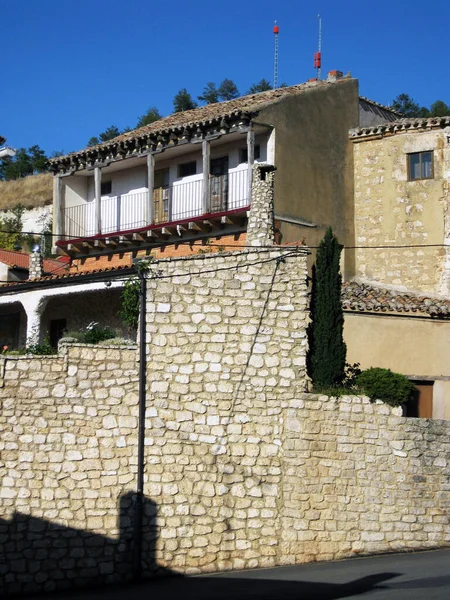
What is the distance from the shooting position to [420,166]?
1134 inches

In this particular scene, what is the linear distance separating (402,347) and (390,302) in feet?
4.42

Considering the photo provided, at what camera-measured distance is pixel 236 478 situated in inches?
711

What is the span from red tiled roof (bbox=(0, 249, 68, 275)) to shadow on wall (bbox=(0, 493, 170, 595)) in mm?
12610

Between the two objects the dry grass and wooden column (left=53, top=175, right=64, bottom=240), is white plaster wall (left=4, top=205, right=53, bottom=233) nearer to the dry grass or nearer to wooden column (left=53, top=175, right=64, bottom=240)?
the dry grass

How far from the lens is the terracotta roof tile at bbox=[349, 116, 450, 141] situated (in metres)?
28.4

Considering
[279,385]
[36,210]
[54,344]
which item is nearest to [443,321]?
[279,385]

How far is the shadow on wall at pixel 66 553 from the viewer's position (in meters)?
16.3

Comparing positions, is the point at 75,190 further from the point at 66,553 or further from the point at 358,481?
the point at 66,553

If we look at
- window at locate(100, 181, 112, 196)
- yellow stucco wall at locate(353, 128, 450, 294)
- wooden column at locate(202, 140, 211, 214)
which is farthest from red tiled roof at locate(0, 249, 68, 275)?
yellow stucco wall at locate(353, 128, 450, 294)

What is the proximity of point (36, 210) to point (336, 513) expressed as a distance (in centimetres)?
4449

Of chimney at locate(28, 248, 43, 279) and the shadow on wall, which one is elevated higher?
chimney at locate(28, 248, 43, 279)

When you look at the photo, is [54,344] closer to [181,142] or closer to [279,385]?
[181,142]

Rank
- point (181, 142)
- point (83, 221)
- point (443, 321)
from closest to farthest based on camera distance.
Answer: point (443, 321) → point (181, 142) → point (83, 221)

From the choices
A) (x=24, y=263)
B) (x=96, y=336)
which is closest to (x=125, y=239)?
(x=24, y=263)
